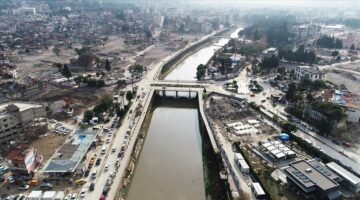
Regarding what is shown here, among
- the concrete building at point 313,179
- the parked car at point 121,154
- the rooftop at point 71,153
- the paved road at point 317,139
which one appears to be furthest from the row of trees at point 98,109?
the concrete building at point 313,179

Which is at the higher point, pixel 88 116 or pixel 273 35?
pixel 273 35

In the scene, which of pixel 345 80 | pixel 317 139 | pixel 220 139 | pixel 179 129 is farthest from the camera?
pixel 345 80

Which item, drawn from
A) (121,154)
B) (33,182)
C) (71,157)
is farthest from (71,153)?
(121,154)

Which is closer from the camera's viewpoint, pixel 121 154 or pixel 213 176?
pixel 213 176

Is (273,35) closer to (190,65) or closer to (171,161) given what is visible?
(190,65)

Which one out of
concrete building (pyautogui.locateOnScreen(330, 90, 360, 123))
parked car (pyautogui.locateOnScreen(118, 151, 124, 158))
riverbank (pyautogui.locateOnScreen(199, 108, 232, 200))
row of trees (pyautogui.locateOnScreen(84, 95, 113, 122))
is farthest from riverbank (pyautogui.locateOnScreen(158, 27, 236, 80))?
concrete building (pyautogui.locateOnScreen(330, 90, 360, 123))

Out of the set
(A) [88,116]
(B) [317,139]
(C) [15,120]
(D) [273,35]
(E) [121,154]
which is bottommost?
(B) [317,139]

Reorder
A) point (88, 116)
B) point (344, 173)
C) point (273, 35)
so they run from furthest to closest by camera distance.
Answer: point (273, 35)
point (88, 116)
point (344, 173)

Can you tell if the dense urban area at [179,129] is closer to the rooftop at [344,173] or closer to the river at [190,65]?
the rooftop at [344,173]

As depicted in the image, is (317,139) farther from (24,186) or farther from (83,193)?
(24,186)
